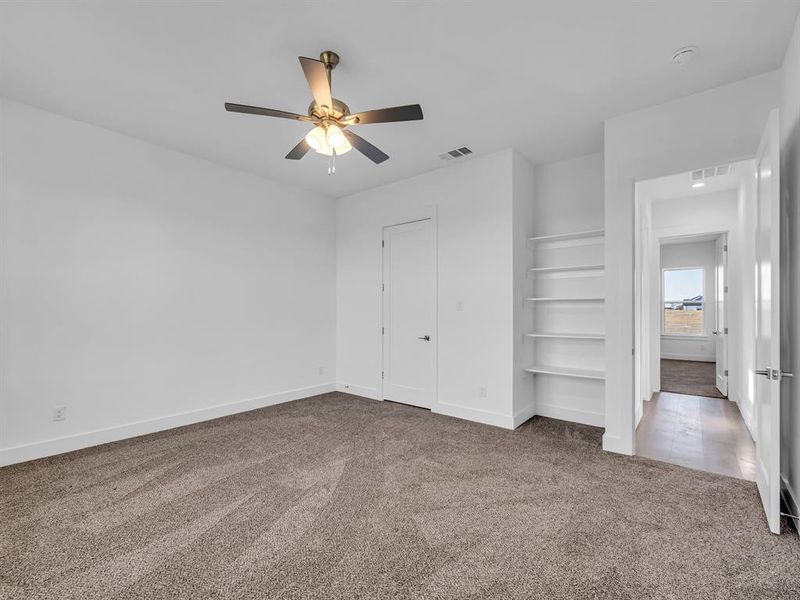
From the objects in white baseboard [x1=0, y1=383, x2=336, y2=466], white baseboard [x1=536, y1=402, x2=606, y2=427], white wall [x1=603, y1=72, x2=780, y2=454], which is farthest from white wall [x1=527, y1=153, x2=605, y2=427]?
white baseboard [x1=0, y1=383, x2=336, y2=466]

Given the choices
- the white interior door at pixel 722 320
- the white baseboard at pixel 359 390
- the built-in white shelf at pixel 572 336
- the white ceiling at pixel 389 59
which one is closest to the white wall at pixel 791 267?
the white ceiling at pixel 389 59

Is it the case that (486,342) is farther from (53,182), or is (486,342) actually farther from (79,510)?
(53,182)

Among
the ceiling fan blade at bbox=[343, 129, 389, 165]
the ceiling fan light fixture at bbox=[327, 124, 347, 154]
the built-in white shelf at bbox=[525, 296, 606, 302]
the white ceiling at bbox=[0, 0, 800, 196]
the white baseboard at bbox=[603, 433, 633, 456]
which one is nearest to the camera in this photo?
the white ceiling at bbox=[0, 0, 800, 196]

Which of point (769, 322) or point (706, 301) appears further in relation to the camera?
point (706, 301)

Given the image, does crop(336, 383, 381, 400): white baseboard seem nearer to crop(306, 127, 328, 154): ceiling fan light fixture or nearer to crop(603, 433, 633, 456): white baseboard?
crop(603, 433, 633, 456): white baseboard

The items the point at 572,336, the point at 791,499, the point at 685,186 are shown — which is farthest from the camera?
the point at 685,186

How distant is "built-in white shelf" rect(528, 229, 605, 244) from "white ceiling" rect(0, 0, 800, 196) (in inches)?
35.7

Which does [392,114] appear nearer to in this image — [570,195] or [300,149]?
[300,149]

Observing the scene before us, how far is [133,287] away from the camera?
145 inches

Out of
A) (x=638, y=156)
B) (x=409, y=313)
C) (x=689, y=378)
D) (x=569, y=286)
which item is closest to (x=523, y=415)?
(x=569, y=286)

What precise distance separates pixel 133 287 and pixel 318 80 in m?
2.85

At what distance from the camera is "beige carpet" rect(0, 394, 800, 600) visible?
173 cm

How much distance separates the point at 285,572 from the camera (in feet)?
5.90

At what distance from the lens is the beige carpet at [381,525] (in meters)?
1.73
